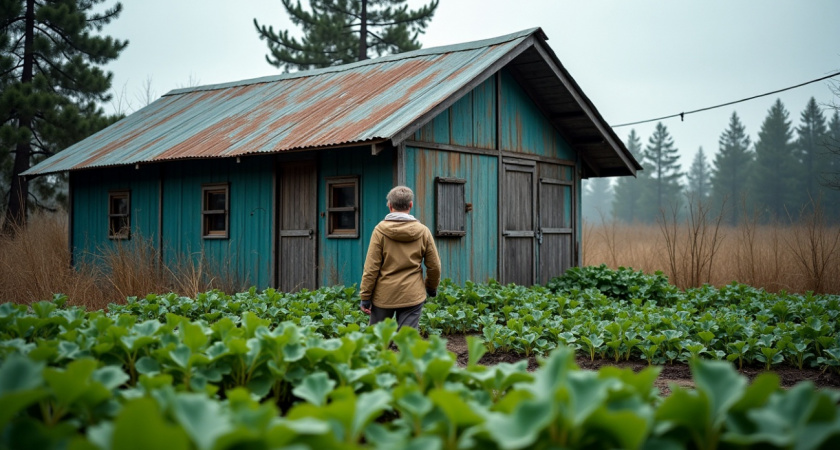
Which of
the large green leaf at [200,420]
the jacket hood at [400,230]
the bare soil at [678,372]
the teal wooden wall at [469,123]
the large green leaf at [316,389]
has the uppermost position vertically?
the teal wooden wall at [469,123]

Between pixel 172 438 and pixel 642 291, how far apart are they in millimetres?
11882

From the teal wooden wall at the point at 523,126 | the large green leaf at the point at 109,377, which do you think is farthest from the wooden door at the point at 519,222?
the large green leaf at the point at 109,377

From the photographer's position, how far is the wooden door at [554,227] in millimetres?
15680

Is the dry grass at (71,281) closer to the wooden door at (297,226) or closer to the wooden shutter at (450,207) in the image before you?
the wooden door at (297,226)

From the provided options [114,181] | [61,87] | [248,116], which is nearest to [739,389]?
[248,116]

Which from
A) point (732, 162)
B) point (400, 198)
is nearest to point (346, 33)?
point (400, 198)

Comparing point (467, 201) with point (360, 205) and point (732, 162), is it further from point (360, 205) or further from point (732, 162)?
point (732, 162)

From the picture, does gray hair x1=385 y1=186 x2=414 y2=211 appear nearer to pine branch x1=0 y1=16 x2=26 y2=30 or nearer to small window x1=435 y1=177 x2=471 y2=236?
small window x1=435 y1=177 x2=471 y2=236

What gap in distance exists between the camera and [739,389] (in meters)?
2.03

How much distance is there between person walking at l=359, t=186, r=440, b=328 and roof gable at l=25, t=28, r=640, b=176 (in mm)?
3441

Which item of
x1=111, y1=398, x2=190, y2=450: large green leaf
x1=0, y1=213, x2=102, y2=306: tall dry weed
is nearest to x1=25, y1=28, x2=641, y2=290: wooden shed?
x1=0, y1=213, x2=102, y2=306: tall dry weed

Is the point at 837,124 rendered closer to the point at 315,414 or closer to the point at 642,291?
the point at 642,291

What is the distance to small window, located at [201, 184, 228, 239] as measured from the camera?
1534cm

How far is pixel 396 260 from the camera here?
24.6 ft
